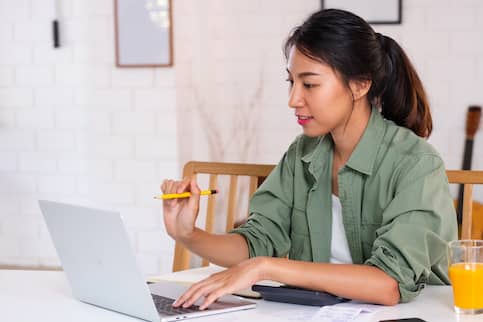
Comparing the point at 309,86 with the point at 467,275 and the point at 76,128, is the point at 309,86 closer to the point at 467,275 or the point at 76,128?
the point at 467,275

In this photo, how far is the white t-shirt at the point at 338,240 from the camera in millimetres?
2004

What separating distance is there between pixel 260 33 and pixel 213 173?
1.71 metres

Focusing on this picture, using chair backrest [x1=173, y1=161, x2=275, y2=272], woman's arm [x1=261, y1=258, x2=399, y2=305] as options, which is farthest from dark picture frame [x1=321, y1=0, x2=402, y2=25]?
woman's arm [x1=261, y1=258, x2=399, y2=305]

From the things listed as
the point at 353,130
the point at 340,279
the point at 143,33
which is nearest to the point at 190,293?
the point at 340,279

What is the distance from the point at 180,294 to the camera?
1747 mm

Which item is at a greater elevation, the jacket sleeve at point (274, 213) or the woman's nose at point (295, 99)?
the woman's nose at point (295, 99)

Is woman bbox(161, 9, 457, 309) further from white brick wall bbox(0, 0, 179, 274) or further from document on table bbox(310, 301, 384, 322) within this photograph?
white brick wall bbox(0, 0, 179, 274)

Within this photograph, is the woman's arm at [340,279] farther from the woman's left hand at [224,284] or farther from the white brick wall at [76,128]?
the white brick wall at [76,128]

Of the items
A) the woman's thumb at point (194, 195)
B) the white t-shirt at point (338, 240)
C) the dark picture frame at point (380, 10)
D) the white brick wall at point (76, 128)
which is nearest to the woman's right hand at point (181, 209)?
the woman's thumb at point (194, 195)

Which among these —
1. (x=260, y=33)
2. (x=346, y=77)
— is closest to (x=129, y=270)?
(x=346, y=77)

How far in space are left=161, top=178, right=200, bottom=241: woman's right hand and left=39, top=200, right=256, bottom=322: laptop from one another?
167mm

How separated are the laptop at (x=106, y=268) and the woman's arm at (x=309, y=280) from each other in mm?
34

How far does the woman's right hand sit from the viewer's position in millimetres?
1808

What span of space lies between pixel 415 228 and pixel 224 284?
390 mm
